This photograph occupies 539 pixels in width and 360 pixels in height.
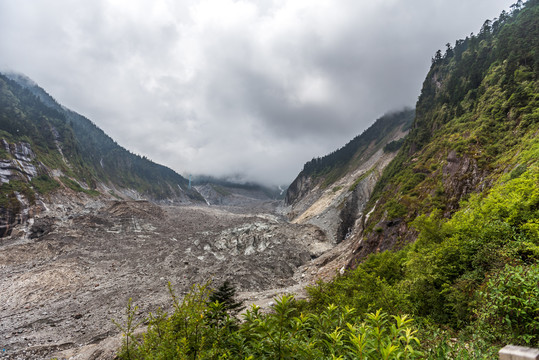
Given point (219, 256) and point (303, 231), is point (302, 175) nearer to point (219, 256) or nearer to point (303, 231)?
point (303, 231)

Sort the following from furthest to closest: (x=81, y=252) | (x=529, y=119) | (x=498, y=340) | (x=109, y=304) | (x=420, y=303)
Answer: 1. (x=81, y=252)
2. (x=109, y=304)
3. (x=529, y=119)
4. (x=420, y=303)
5. (x=498, y=340)

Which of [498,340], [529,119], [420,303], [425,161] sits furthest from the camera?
[425,161]

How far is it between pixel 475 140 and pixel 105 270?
5372cm

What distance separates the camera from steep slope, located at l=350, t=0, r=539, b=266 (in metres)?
21.7

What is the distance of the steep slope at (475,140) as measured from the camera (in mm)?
21688

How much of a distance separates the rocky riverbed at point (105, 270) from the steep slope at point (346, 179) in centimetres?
1072

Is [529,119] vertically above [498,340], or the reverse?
[529,119]

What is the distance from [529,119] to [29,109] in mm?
177499

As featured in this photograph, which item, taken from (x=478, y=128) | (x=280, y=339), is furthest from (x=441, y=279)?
(x=478, y=128)

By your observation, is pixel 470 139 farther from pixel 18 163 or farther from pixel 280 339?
pixel 18 163

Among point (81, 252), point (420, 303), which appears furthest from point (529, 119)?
point (81, 252)

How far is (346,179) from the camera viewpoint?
326 feet

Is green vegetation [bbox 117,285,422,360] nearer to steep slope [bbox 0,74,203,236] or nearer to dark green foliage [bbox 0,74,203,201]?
steep slope [bbox 0,74,203,236]

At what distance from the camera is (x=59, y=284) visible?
30625 mm
